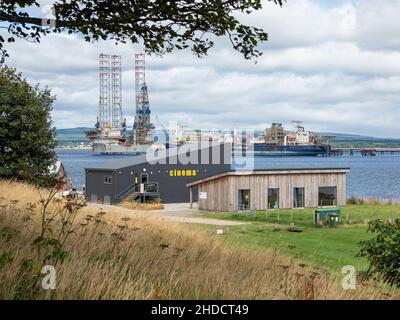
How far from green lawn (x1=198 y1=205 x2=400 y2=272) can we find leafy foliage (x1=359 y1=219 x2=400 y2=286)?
4.11m

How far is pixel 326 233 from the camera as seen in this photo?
97.6 feet

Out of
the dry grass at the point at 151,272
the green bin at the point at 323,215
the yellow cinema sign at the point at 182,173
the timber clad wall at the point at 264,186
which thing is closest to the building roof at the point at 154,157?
the yellow cinema sign at the point at 182,173

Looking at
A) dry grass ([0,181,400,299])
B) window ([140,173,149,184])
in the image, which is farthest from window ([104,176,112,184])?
dry grass ([0,181,400,299])

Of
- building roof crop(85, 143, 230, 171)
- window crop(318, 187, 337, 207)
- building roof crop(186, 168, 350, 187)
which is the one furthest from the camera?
building roof crop(85, 143, 230, 171)

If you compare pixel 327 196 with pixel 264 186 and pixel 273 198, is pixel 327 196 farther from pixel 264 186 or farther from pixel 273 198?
pixel 264 186

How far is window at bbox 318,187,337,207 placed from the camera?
4763cm

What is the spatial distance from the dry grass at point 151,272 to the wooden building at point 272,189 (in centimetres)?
3213

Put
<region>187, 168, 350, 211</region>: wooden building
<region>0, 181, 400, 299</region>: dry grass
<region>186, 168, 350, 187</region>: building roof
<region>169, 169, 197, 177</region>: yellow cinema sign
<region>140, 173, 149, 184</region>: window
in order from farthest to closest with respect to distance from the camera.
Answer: <region>169, 169, 197, 177</region>: yellow cinema sign
<region>140, 173, 149, 184</region>: window
<region>187, 168, 350, 211</region>: wooden building
<region>186, 168, 350, 187</region>: building roof
<region>0, 181, 400, 299</region>: dry grass

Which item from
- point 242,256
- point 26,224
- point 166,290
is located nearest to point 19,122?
point 26,224

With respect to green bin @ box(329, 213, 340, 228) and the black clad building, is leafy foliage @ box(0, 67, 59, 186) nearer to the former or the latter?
green bin @ box(329, 213, 340, 228)

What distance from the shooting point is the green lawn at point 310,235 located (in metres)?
18.8

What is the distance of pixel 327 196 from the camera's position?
1890 inches

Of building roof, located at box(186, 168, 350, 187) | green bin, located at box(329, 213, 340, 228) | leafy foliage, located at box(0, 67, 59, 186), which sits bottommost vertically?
green bin, located at box(329, 213, 340, 228)

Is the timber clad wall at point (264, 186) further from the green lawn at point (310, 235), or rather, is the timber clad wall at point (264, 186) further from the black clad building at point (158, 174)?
the black clad building at point (158, 174)
